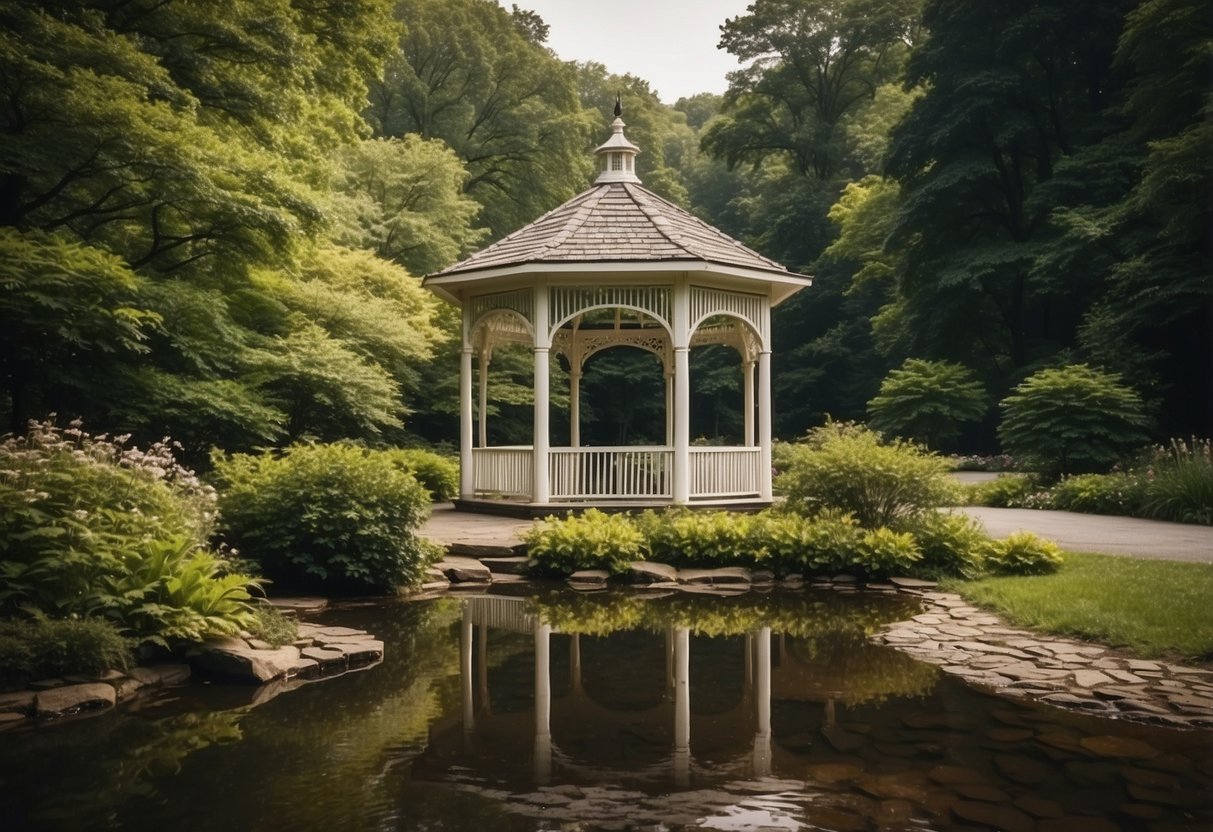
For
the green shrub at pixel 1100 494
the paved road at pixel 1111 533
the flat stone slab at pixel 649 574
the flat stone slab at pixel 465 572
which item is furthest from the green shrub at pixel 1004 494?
the flat stone slab at pixel 465 572

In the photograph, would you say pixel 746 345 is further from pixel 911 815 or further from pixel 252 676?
pixel 911 815

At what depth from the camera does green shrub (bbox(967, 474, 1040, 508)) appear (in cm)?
1655

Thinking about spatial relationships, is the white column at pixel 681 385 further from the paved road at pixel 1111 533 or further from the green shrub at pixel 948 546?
the paved road at pixel 1111 533

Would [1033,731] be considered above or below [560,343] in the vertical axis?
below

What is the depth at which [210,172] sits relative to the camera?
10.3 m

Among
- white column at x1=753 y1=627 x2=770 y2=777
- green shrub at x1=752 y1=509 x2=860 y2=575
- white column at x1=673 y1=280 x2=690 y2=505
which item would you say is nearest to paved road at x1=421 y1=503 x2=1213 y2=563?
white column at x1=673 y1=280 x2=690 y2=505

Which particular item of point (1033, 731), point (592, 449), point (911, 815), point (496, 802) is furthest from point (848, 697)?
point (592, 449)

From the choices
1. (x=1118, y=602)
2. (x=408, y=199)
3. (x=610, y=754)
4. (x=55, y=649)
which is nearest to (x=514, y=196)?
(x=408, y=199)

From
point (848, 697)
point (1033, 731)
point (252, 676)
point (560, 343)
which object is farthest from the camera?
point (560, 343)

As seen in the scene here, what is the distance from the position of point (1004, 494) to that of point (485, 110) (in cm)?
2339

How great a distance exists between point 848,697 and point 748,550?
4.59 meters

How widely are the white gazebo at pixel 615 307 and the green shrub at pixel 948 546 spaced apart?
326 cm

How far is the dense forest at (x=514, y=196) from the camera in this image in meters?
9.70

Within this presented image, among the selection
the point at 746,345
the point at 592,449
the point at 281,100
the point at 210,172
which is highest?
the point at 281,100
